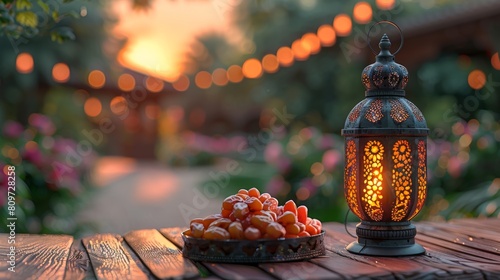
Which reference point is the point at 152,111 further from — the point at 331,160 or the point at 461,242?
the point at 461,242

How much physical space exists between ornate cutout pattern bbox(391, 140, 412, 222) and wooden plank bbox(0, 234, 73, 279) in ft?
4.09

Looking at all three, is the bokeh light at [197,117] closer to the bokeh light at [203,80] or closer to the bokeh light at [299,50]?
the bokeh light at [203,80]

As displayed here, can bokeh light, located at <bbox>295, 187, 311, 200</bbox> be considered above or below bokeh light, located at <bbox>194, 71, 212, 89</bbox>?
below

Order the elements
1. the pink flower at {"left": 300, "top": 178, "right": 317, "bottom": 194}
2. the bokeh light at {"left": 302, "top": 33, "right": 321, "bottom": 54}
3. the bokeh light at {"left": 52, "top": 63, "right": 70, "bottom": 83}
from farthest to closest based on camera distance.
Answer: the bokeh light at {"left": 52, "top": 63, "right": 70, "bottom": 83}, the bokeh light at {"left": 302, "top": 33, "right": 321, "bottom": 54}, the pink flower at {"left": 300, "top": 178, "right": 317, "bottom": 194}

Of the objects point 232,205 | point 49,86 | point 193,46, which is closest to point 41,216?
point 232,205

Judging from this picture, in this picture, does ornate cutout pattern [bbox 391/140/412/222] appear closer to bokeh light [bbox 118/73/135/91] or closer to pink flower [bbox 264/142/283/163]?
pink flower [bbox 264/142/283/163]

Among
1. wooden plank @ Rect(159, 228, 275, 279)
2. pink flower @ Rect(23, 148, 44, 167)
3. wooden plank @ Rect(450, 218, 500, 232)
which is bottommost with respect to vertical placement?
wooden plank @ Rect(159, 228, 275, 279)

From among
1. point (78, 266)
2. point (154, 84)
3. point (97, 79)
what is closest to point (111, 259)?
point (78, 266)

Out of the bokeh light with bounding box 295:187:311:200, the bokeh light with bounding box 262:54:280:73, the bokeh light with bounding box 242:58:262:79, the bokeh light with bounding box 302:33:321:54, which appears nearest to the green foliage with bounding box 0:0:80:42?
the bokeh light with bounding box 295:187:311:200

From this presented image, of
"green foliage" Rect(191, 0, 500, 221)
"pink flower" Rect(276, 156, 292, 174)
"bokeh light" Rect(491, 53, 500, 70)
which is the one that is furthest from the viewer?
"bokeh light" Rect(491, 53, 500, 70)

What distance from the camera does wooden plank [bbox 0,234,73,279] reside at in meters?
2.08

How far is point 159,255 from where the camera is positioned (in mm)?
2375

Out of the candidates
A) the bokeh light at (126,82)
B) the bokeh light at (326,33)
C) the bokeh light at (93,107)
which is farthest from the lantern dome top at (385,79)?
the bokeh light at (93,107)

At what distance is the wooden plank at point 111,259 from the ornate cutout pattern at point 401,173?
0.99 meters
